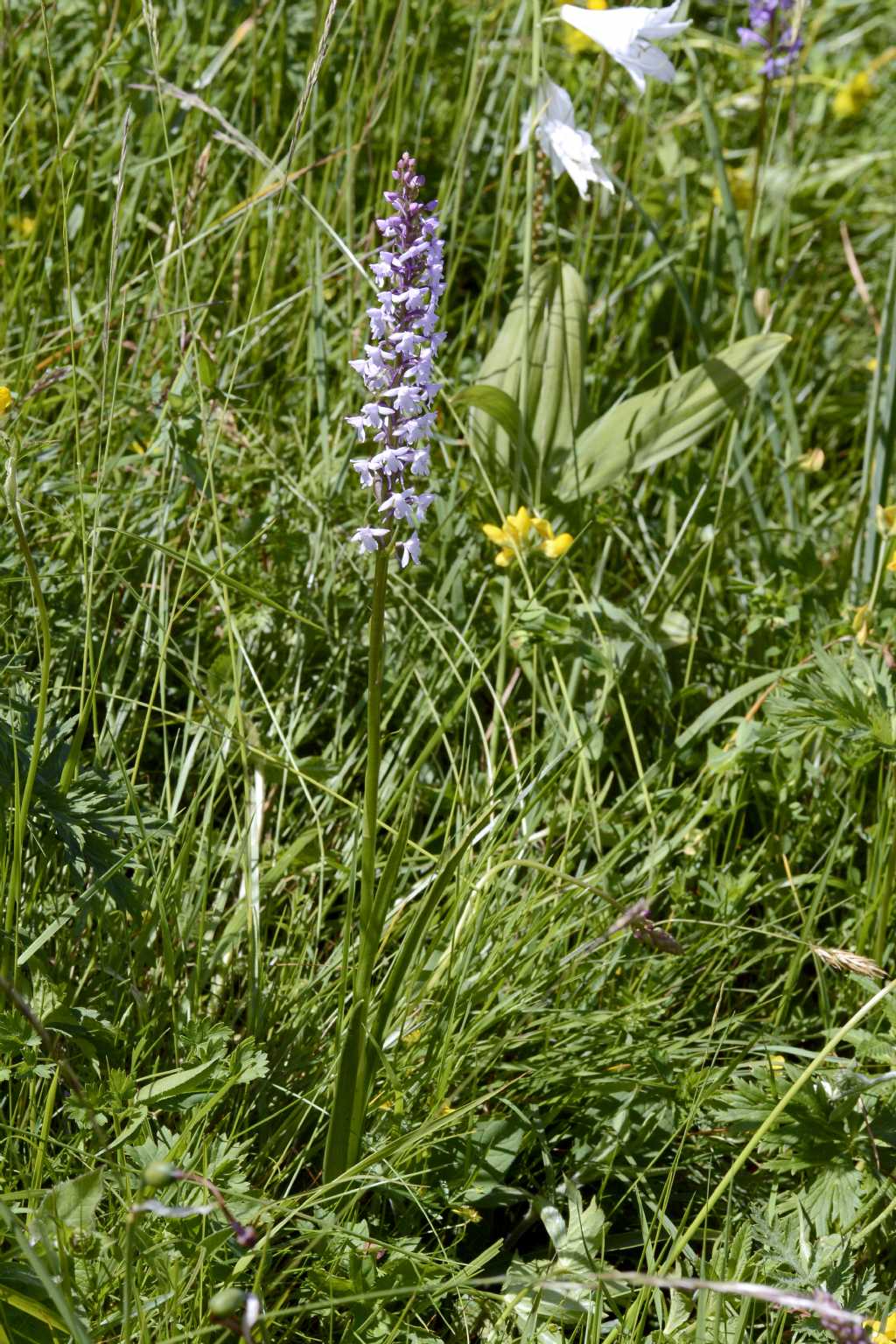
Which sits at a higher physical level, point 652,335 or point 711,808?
point 652,335

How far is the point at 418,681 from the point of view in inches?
68.0

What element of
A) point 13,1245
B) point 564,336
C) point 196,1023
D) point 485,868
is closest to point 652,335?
point 564,336

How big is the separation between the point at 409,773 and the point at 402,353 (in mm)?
494

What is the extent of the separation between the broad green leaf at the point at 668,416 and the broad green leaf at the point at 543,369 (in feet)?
0.19

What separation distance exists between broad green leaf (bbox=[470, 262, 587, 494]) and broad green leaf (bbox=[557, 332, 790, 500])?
0.06m

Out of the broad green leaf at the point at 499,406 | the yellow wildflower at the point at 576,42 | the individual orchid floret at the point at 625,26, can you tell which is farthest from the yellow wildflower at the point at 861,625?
the yellow wildflower at the point at 576,42

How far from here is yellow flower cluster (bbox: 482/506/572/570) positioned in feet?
5.55

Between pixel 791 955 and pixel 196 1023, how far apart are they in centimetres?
76

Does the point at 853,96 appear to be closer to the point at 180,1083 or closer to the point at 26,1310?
the point at 180,1083

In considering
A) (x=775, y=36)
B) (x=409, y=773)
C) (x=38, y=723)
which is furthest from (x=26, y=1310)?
(x=775, y=36)

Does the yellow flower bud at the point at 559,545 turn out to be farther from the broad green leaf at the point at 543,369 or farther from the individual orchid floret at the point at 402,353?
the individual orchid floret at the point at 402,353

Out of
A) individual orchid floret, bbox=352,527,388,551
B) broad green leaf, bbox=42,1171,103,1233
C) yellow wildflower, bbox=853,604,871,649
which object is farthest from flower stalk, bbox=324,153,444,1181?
yellow wildflower, bbox=853,604,871,649

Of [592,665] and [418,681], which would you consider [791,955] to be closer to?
[592,665]

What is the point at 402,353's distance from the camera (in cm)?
106
